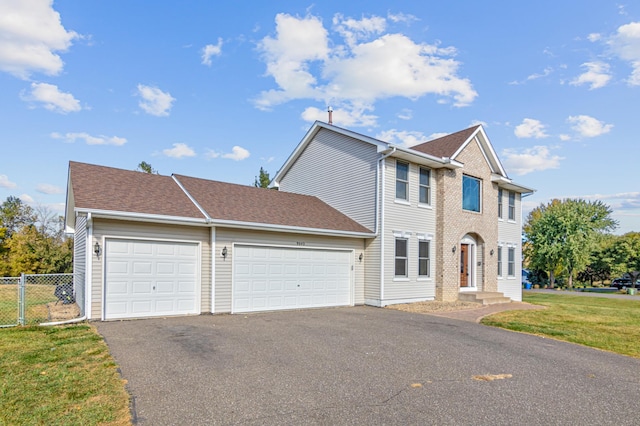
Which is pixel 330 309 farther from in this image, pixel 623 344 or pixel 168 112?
pixel 168 112

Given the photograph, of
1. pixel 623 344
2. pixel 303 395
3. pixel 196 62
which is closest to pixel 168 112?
pixel 196 62

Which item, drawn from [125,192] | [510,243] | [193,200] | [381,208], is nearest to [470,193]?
[510,243]

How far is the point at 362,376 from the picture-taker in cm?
592

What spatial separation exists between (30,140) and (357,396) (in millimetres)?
20275

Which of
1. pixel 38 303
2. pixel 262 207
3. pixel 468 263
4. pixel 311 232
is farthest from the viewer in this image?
pixel 468 263

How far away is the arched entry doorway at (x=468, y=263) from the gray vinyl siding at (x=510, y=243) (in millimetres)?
2470

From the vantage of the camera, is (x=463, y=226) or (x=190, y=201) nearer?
(x=190, y=201)

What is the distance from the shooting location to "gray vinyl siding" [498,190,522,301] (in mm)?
20703

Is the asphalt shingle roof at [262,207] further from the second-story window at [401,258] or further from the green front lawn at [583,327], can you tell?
the green front lawn at [583,327]

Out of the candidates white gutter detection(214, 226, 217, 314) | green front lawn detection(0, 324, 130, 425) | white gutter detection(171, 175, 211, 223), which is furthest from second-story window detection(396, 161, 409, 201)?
green front lawn detection(0, 324, 130, 425)

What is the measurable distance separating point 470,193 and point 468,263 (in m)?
3.28

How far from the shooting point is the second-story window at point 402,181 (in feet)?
52.5

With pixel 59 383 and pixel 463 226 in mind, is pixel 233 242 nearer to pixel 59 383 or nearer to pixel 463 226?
pixel 59 383

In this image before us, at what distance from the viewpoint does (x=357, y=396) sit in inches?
199
